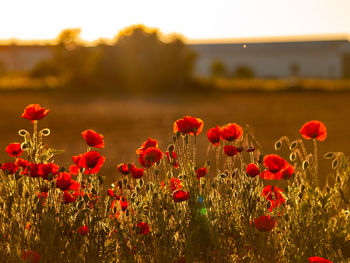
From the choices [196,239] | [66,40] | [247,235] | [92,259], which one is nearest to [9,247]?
[92,259]

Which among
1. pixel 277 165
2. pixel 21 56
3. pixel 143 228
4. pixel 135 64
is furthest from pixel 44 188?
pixel 21 56

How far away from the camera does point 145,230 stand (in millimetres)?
2824

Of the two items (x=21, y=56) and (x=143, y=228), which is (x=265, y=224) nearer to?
(x=143, y=228)

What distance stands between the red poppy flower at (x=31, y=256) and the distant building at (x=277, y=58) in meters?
48.5

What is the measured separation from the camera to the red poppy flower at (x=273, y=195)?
3.01m

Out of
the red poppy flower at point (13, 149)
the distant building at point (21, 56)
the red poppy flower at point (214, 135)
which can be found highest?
the distant building at point (21, 56)

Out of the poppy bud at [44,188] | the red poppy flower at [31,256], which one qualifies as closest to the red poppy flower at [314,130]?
the poppy bud at [44,188]

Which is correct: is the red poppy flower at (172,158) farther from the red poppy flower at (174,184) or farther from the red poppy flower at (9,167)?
the red poppy flower at (9,167)

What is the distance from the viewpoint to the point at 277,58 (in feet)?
177

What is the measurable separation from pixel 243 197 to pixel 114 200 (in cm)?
80

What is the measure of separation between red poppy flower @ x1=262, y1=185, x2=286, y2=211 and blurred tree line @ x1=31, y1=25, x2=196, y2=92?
20800 mm

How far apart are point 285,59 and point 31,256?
175ft

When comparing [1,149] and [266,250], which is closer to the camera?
[266,250]

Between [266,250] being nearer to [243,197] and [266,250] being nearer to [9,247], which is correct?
[243,197]
